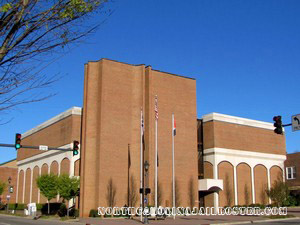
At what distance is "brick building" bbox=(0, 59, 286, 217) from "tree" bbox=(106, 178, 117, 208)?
0.28m

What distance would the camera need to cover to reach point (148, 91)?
48.6 meters

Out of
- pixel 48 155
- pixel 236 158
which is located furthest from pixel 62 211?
pixel 236 158

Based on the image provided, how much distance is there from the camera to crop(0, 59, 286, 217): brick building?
45094 mm

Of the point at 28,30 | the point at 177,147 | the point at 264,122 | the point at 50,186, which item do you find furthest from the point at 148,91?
the point at 28,30

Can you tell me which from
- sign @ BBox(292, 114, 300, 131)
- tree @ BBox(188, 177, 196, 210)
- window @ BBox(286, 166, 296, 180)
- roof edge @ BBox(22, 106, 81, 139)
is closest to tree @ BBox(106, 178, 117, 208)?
tree @ BBox(188, 177, 196, 210)

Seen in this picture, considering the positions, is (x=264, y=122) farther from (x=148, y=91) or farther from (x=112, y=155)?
(x=112, y=155)

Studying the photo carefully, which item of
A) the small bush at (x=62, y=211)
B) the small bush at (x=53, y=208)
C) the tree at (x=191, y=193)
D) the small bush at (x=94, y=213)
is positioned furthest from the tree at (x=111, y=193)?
the tree at (x=191, y=193)

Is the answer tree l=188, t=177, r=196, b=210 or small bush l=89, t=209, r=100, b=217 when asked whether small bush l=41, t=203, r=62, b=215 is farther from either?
tree l=188, t=177, r=196, b=210

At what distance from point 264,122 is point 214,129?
10423 mm

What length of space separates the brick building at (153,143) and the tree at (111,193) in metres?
0.28

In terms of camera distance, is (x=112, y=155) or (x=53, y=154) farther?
(x=53, y=154)

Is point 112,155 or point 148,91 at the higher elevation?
point 148,91

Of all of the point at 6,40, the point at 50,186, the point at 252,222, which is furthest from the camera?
the point at 50,186

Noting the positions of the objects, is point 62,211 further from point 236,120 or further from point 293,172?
point 293,172
